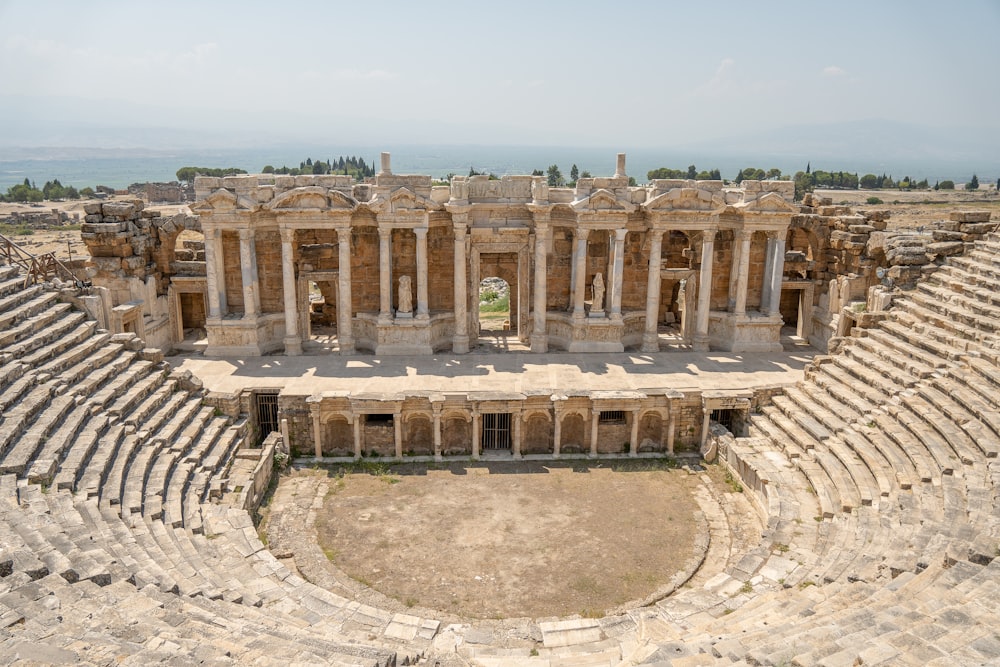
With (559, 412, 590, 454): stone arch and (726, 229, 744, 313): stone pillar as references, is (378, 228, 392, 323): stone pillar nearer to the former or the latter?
(559, 412, 590, 454): stone arch

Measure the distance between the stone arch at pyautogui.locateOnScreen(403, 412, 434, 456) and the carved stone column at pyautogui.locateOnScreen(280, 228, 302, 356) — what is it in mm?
5572

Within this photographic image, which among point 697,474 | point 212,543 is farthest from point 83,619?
point 697,474

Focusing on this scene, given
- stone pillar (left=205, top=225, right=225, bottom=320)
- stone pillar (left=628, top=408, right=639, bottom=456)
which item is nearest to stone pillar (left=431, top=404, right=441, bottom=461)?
stone pillar (left=628, top=408, right=639, bottom=456)

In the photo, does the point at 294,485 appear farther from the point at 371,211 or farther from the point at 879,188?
the point at 879,188

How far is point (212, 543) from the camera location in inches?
547

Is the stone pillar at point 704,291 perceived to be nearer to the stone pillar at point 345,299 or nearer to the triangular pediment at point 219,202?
the stone pillar at point 345,299

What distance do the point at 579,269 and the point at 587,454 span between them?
6460mm

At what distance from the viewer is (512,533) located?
1584 cm

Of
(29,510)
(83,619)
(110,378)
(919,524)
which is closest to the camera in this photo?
(83,619)

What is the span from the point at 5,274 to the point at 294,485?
30.0 feet

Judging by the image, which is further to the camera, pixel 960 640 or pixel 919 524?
pixel 919 524

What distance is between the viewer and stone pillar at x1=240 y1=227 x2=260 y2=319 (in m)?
22.5

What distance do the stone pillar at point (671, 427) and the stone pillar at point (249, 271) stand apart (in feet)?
42.7

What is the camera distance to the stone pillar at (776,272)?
78.7 feet
